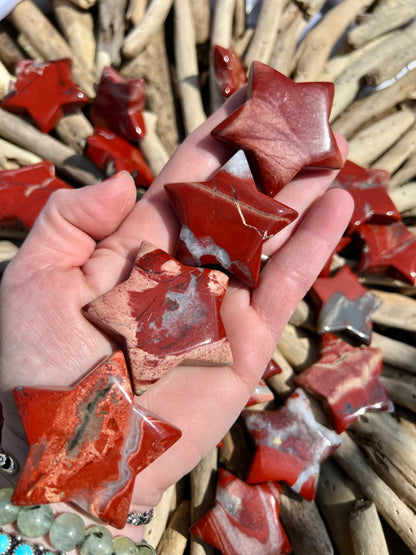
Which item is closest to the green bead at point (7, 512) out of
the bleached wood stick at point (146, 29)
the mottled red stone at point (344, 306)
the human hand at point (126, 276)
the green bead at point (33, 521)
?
the green bead at point (33, 521)

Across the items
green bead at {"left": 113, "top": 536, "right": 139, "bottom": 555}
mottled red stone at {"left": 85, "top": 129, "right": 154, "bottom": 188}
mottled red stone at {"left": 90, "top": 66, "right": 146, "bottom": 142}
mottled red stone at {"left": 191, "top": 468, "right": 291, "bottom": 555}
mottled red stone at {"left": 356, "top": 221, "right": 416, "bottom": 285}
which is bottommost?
mottled red stone at {"left": 191, "top": 468, "right": 291, "bottom": 555}

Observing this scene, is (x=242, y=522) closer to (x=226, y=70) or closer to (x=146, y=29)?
(x=226, y=70)

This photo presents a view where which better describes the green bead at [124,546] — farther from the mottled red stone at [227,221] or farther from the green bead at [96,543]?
the mottled red stone at [227,221]

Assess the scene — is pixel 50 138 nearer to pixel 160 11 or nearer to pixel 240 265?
pixel 160 11

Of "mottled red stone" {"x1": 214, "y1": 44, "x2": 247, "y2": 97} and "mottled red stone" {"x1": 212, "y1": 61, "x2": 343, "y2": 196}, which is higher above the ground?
"mottled red stone" {"x1": 214, "y1": 44, "x2": 247, "y2": 97}

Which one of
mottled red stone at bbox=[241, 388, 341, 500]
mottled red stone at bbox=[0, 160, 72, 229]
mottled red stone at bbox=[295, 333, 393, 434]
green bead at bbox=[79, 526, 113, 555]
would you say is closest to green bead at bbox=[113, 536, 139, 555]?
green bead at bbox=[79, 526, 113, 555]

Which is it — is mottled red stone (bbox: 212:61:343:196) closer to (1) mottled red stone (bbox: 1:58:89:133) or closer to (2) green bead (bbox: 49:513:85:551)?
(1) mottled red stone (bbox: 1:58:89:133)

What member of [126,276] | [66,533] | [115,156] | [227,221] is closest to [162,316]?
[126,276]

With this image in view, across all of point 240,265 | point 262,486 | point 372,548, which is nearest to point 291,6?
point 240,265
